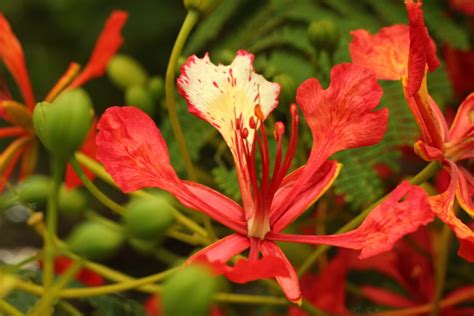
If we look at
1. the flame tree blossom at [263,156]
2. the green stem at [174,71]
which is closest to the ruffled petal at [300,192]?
the flame tree blossom at [263,156]

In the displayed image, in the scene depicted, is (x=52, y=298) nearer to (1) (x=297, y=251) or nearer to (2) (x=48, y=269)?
(2) (x=48, y=269)

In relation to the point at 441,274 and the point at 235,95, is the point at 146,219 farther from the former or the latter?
the point at 441,274

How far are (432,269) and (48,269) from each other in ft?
2.13

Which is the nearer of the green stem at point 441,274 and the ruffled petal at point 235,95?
the ruffled petal at point 235,95

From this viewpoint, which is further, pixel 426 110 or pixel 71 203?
pixel 71 203

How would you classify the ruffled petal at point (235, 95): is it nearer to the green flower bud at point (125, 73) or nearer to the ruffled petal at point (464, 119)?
the ruffled petal at point (464, 119)

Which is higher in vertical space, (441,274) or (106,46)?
(106,46)

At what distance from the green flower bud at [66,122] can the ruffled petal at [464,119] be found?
0.40 meters

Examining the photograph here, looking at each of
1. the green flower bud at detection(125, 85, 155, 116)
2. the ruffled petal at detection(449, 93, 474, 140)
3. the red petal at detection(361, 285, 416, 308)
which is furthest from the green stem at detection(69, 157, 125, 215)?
the red petal at detection(361, 285, 416, 308)

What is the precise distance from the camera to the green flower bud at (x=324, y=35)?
1129 millimetres

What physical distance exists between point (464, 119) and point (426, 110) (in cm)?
8

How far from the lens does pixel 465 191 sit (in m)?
0.94

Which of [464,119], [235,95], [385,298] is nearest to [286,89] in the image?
[235,95]

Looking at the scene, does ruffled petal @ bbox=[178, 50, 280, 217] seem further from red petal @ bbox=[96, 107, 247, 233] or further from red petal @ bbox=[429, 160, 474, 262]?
red petal @ bbox=[429, 160, 474, 262]
